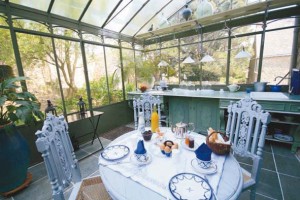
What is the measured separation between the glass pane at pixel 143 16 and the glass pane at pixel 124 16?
0.15 m

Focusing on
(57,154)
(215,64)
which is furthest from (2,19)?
(215,64)

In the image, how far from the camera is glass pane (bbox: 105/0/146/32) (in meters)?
3.15

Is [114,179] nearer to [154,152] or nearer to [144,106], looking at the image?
[154,152]

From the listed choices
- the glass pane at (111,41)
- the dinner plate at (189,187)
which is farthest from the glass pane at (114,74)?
the dinner plate at (189,187)

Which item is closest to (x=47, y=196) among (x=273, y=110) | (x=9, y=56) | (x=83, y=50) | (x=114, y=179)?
(x=114, y=179)

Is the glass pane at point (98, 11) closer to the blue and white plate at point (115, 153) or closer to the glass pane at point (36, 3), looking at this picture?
the glass pane at point (36, 3)

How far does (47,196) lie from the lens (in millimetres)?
1828

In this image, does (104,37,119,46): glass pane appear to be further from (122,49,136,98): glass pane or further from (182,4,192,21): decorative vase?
(182,4,192,21): decorative vase

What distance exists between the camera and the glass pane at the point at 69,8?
251cm

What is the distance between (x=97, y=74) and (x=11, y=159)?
7.12 ft

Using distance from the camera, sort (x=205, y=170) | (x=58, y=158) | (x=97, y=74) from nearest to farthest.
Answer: (x=205, y=170)
(x=58, y=158)
(x=97, y=74)

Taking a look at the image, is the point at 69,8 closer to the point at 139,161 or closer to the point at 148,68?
the point at 148,68

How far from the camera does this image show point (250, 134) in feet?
4.82

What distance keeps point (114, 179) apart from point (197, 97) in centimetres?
245
